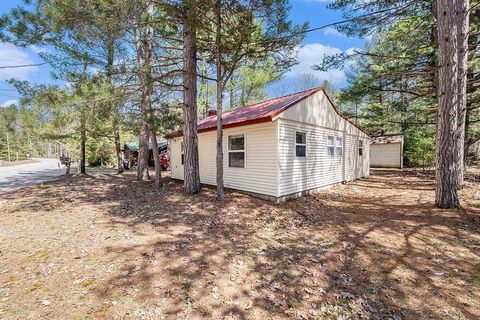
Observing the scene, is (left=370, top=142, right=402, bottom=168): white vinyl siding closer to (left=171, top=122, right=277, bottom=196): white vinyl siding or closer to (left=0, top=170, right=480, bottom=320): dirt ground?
(left=0, top=170, right=480, bottom=320): dirt ground

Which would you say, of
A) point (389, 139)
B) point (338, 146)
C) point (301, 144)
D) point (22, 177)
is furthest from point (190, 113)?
point (389, 139)

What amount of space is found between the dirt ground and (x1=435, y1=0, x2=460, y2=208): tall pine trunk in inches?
27.6

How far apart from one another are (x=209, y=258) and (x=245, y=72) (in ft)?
55.4

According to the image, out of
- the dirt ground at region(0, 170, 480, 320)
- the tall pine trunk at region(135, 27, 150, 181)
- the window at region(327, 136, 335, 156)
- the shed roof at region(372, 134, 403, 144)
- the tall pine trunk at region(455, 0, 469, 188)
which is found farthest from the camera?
the shed roof at region(372, 134, 403, 144)

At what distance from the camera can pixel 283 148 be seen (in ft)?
25.3

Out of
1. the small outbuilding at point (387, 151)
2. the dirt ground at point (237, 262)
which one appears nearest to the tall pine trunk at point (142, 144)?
the dirt ground at point (237, 262)

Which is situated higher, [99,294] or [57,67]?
[57,67]

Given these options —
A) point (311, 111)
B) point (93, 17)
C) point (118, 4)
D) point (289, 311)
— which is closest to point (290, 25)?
point (311, 111)

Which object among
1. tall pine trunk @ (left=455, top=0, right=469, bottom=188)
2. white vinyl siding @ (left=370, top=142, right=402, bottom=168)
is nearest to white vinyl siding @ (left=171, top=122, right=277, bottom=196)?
tall pine trunk @ (left=455, top=0, right=469, bottom=188)

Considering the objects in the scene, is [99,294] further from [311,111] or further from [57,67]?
→ [57,67]

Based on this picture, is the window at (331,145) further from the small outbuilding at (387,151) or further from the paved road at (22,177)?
the paved road at (22,177)

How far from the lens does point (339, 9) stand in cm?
863

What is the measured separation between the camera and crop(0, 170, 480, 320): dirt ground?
9.18 feet

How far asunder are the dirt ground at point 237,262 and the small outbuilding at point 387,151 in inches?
541
